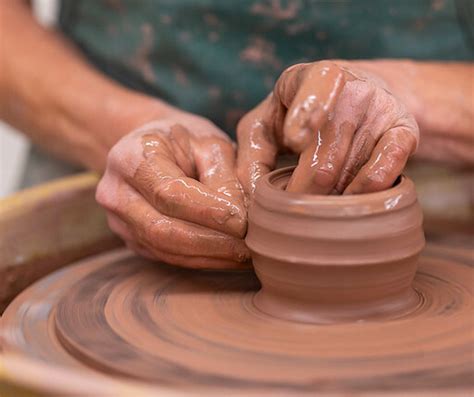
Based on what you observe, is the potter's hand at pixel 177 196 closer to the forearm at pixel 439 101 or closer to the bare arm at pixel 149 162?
the bare arm at pixel 149 162

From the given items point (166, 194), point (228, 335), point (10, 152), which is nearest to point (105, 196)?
point (166, 194)

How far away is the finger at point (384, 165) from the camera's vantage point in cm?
99

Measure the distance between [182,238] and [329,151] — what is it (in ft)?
0.81

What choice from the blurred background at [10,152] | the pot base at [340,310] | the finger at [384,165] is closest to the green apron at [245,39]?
the finger at [384,165]

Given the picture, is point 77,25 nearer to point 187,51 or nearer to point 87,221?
point 187,51

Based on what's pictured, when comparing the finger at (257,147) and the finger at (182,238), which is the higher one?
the finger at (257,147)

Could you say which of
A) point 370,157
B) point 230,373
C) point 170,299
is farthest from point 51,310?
point 370,157

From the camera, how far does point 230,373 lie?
0.86 m

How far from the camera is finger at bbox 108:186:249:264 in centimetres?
112

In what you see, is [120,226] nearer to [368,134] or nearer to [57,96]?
[368,134]

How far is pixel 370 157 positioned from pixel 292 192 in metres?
0.12

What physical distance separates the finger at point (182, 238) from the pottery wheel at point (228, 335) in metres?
0.05

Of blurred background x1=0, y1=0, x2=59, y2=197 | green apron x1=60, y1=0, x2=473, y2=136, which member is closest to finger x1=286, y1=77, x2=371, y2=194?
green apron x1=60, y1=0, x2=473, y2=136

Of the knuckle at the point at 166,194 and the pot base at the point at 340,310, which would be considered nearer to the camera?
the pot base at the point at 340,310
